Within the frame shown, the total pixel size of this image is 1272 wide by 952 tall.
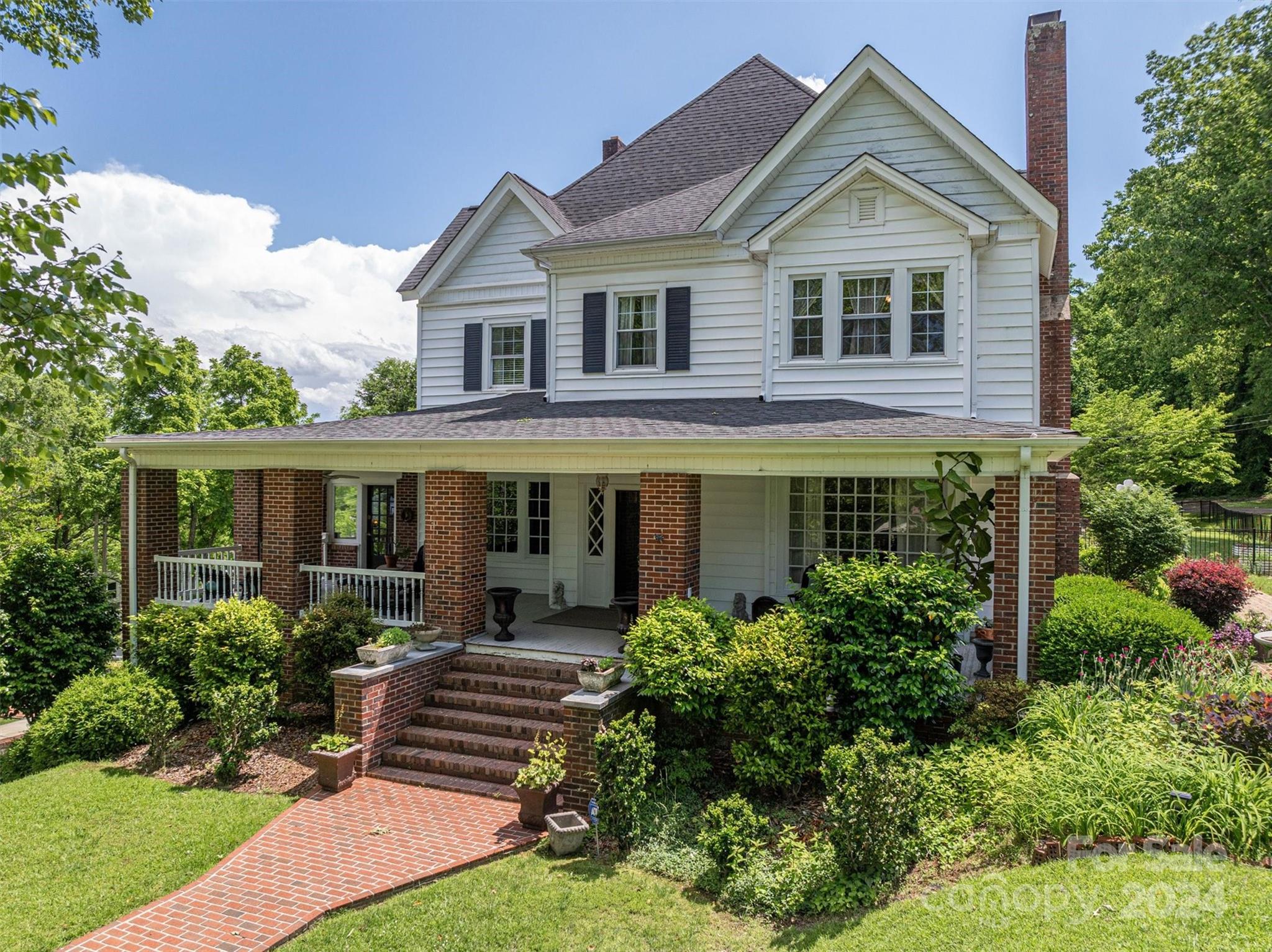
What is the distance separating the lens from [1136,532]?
49.6 ft

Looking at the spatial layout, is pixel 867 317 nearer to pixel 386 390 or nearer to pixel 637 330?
pixel 637 330

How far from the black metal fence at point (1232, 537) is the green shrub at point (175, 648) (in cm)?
2044

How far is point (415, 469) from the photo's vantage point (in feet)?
34.4

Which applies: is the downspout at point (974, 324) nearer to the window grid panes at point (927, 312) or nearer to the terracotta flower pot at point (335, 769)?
the window grid panes at point (927, 312)

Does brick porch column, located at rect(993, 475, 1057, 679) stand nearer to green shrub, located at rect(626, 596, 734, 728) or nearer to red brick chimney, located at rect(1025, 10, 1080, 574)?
green shrub, located at rect(626, 596, 734, 728)

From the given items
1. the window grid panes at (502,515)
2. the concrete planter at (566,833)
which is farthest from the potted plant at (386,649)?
the window grid panes at (502,515)

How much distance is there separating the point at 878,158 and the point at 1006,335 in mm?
3437

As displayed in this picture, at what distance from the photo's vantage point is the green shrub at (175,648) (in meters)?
10.6

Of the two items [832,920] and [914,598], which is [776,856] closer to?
[832,920]

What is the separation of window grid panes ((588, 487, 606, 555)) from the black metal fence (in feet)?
45.6

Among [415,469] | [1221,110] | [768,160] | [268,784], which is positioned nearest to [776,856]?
[268,784]

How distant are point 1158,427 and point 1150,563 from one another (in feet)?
47.4

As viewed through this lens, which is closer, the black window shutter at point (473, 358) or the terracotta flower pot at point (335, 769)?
the terracotta flower pot at point (335, 769)

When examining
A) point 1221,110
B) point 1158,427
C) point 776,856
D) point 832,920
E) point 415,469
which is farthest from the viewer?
point 1158,427
